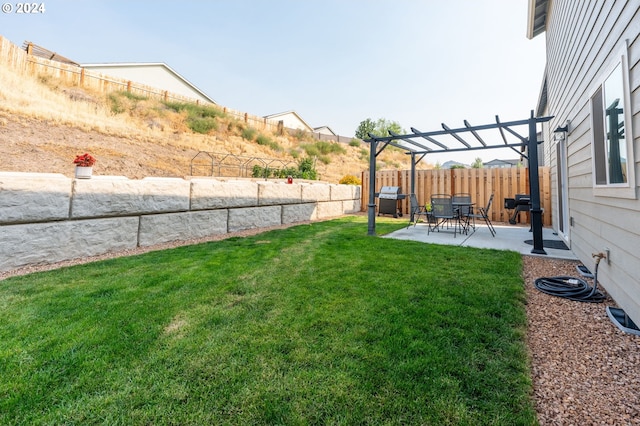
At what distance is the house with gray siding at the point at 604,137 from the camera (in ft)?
6.41

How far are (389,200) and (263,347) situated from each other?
315 inches

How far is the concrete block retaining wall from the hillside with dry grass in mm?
5522

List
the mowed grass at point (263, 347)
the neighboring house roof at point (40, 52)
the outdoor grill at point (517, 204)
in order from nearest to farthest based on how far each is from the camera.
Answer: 1. the mowed grass at point (263, 347)
2. the outdoor grill at point (517, 204)
3. the neighboring house roof at point (40, 52)

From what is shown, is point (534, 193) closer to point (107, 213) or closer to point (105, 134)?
point (107, 213)

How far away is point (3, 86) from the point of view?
10.5 meters

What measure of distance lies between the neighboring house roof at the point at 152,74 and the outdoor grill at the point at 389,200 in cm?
2264

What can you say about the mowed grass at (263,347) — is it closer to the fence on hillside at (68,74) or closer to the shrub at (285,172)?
the shrub at (285,172)

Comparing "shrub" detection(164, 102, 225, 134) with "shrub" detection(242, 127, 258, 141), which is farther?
"shrub" detection(242, 127, 258, 141)

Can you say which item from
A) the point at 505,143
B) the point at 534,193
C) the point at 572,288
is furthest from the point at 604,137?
the point at 505,143

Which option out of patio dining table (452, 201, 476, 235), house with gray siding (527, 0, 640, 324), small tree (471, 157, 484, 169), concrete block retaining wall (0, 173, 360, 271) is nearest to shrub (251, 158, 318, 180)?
concrete block retaining wall (0, 173, 360, 271)

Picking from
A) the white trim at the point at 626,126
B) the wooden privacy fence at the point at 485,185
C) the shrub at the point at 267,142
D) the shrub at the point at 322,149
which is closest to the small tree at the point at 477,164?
the shrub at the point at 322,149

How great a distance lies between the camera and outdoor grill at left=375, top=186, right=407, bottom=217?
897 centimetres

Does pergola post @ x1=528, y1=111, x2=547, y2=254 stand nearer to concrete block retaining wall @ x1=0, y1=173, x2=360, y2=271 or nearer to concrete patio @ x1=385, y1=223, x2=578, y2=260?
concrete patio @ x1=385, y1=223, x2=578, y2=260

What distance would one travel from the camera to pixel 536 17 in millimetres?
6797
